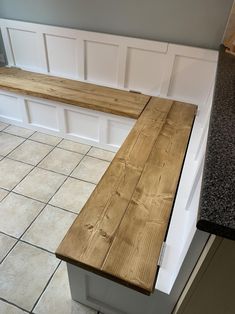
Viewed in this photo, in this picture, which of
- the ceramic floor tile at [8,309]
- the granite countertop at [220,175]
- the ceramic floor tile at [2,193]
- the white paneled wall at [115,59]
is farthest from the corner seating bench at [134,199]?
the ceramic floor tile at [2,193]

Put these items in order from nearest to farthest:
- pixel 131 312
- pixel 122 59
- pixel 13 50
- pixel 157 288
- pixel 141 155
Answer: pixel 157 288 → pixel 131 312 → pixel 141 155 → pixel 122 59 → pixel 13 50

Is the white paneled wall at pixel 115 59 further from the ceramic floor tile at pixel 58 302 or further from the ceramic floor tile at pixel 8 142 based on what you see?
the ceramic floor tile at pixel 58 302

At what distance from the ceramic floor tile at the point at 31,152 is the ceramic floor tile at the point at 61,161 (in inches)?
2.5

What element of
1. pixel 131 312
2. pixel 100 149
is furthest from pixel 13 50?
pixel 131 312

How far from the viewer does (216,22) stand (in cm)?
173

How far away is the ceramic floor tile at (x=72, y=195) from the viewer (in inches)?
66.7

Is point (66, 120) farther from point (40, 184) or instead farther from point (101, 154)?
point (40, 184)

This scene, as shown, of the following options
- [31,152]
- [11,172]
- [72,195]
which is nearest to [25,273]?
[72,195]

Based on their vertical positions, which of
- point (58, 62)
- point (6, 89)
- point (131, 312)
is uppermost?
point (58, 62)

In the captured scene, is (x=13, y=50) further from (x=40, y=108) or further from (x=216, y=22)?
(x=216, y=22)

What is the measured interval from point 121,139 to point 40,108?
82 cm

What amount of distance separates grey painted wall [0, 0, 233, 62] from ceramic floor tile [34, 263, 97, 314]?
1.89 meters

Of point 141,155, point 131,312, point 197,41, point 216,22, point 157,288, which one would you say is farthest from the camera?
point 197,41

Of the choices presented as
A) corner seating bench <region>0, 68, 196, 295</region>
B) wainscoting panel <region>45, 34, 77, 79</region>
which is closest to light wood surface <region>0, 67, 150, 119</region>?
corner seating bench <region>0, 68, 196, 295</region>
